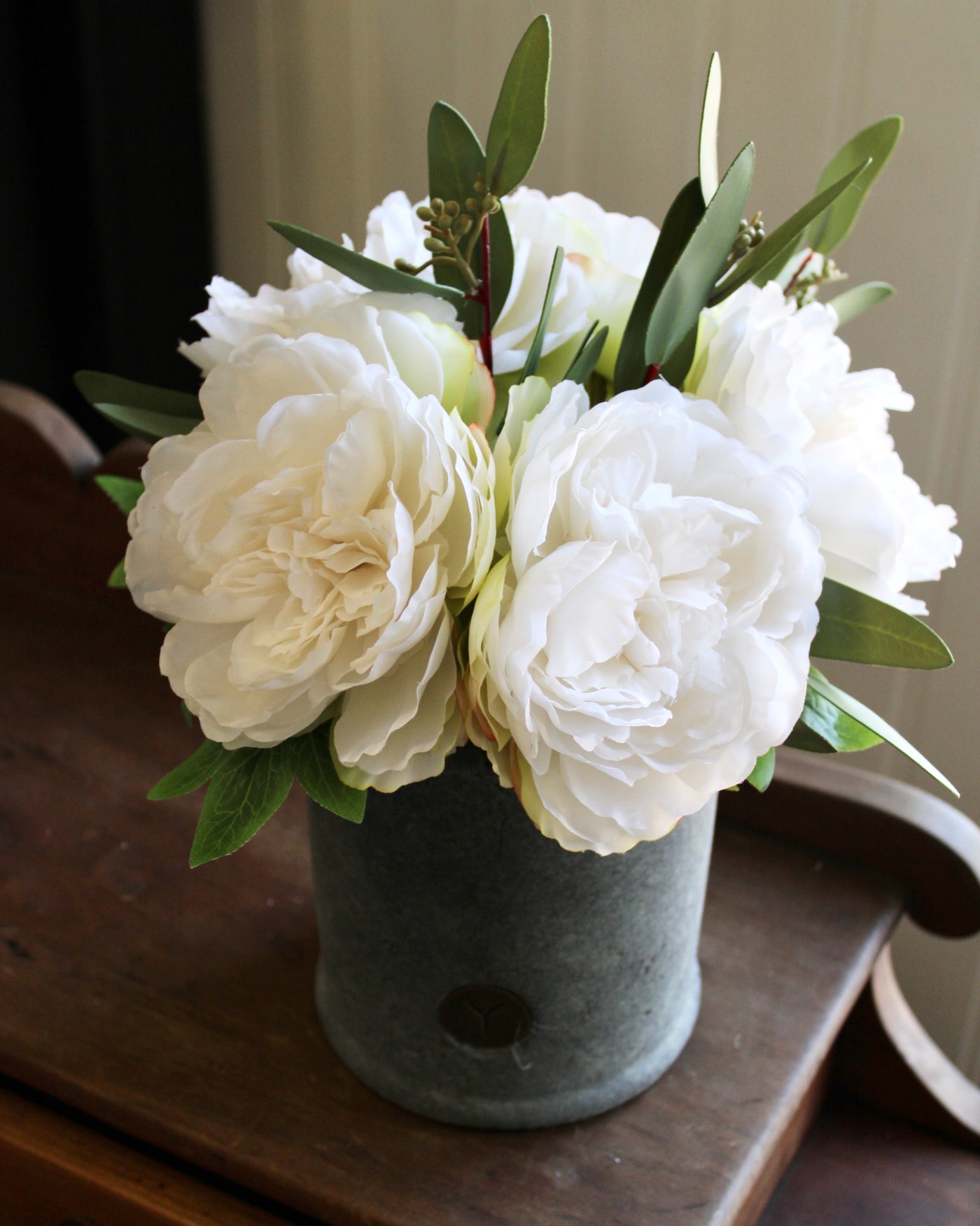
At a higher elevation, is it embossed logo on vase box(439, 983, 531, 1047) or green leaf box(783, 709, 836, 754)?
green leaf box(783, 709, 836, 754)

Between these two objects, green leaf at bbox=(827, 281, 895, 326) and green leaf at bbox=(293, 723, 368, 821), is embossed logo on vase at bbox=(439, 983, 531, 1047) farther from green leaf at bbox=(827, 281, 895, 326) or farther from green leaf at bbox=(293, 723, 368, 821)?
green leaf at bbox=(827, 281, 895, 326)

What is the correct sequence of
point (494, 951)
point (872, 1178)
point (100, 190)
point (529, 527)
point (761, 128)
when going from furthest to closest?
point (100, 190), point (761, 128), point (872, 1178), point (494, 951), point (529, 527)

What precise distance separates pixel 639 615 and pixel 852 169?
24cm

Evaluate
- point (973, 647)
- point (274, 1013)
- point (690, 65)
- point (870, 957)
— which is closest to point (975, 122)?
point (690, 65)

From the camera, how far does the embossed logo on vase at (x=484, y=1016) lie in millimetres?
455

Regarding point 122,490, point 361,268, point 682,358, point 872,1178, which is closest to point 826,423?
point 682,358

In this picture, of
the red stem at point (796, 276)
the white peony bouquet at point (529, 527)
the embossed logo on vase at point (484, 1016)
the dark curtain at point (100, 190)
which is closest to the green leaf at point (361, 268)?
the white peony bouquet at point (529, 527)

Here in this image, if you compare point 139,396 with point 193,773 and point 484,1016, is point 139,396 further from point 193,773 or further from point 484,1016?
point 484,1016

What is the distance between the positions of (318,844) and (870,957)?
30 cm

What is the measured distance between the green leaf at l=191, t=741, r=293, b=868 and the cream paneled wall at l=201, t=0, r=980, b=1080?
55 centimetres

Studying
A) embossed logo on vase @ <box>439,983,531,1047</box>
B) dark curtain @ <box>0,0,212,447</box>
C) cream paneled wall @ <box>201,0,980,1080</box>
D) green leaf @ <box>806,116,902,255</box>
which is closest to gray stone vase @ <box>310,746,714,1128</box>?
embossed logo on vase @ <box>439,983,531,1047</box>

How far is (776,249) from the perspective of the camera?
38 centimetres

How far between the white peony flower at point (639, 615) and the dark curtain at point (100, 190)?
2.39ft

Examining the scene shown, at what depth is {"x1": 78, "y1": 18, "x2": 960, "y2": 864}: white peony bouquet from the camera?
320 mm
